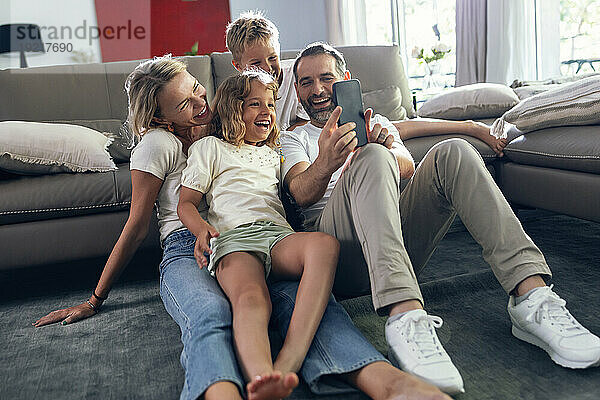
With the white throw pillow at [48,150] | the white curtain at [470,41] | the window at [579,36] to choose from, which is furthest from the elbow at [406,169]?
the white curtain at [470,41]

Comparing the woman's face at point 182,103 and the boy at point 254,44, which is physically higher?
the boy at point 254,44

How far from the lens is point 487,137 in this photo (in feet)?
7.01

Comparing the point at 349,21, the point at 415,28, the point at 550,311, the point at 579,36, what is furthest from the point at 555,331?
the point at 349,21

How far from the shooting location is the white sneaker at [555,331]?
1.01 meters

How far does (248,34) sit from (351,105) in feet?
2.51

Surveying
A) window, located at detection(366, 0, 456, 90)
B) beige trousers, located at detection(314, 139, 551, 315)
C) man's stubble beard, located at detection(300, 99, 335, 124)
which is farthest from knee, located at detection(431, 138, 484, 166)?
window, located at detection(366, 0, 456, 90)

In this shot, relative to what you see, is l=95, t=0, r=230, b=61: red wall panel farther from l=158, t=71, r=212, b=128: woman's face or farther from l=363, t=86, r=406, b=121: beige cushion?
l=158, t=71, r=212, b=128: woman's face

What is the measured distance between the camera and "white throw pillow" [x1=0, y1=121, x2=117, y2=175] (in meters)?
1.84

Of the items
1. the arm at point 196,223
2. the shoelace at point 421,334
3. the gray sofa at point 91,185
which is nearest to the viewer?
the shoelace at point 421,334

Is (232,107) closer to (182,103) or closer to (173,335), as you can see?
(182,103)

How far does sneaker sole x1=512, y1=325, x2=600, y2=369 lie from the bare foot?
0.52 m

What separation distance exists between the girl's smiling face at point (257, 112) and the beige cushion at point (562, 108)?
39.3 inches

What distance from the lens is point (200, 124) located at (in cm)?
151

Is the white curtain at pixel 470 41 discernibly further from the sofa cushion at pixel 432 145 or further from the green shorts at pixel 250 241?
the green shorts at pixel 250 241
